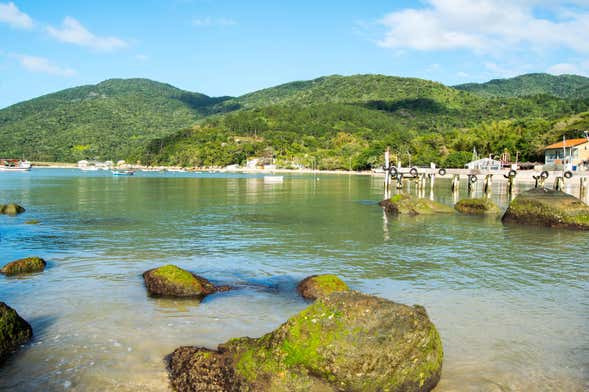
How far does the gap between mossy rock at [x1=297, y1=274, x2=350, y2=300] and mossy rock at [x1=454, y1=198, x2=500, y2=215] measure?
1016 inches

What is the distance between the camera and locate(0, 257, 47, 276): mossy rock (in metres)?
16.4

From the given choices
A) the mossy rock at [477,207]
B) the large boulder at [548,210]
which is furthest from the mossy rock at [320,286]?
the mossy rock at [477,207]

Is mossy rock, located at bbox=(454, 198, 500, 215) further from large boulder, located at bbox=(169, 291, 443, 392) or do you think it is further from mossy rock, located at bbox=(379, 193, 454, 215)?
large boulder, located at bbox=(169, 291, 443, 392)

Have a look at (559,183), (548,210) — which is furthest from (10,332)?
(559,183)

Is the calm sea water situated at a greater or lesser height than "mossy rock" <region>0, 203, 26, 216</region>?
lesser

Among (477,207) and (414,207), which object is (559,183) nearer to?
(477,207)

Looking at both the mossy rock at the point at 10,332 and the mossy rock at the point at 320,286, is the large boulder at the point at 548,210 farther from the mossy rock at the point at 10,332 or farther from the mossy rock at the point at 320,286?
the mossy rock at the point at 10,332

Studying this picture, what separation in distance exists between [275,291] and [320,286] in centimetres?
165

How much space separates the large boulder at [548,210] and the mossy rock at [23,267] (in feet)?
87.6

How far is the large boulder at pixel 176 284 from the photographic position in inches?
541

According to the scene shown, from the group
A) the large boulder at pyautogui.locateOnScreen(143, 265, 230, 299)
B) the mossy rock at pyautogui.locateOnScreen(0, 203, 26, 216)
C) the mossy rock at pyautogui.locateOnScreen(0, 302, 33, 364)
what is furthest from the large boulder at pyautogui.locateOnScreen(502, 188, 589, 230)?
the mossy rock at pyautogui.locateOnScreen(0, 203, 26, 216)

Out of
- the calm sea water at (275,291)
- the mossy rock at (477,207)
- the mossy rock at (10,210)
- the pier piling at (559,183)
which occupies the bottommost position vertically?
the calm sea water at (275,291)

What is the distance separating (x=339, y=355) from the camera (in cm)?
745

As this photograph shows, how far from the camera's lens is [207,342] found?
1037 centimetres
